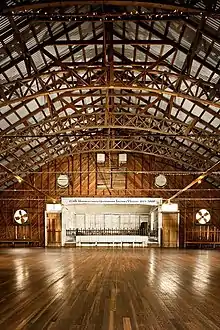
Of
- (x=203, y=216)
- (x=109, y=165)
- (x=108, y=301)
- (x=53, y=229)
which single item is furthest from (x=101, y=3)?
(x=203, y=216)

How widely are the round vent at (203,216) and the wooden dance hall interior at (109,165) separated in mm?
82

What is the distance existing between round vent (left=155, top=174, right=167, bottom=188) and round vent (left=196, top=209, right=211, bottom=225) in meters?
3.64

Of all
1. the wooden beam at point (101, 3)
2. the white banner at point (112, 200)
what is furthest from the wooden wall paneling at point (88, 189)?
the wooden beam at point (101, 3)

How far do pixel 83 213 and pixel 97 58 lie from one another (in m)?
21.2

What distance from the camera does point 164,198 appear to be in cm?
3588

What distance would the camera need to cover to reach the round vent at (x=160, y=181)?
35719 mm

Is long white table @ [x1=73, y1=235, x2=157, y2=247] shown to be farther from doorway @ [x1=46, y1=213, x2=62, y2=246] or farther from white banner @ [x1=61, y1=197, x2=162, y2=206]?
white banner @ [x1=61, y1=197, x2=162, y2=206]

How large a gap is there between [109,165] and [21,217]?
8.13 meters

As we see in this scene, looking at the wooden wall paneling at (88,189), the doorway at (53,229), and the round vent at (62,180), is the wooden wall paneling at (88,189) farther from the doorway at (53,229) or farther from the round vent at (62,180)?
the doorway at (53,229)

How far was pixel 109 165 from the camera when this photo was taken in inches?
1398

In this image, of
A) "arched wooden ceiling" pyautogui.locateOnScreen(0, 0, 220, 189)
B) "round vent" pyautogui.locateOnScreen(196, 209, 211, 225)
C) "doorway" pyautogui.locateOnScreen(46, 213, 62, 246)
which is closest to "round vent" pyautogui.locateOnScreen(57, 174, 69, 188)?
"doorway" pyautogui.locateOnScreen(46, 213, 62, 246)

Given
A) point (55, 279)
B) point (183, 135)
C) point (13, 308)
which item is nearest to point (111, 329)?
point (13, 308)

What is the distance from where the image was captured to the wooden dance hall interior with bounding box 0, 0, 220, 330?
9109 millimetres

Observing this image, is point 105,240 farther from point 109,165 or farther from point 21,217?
point 21,217
